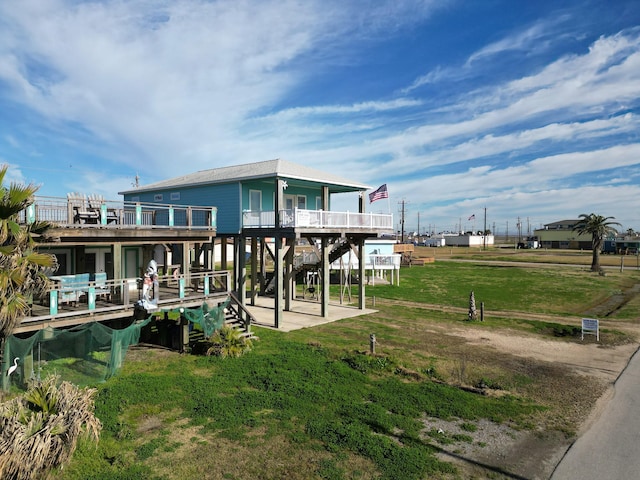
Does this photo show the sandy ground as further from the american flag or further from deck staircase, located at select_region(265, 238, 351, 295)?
deck staircase, located at select_region(265, 238, 351, 295)

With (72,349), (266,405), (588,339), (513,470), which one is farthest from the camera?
(588,339)

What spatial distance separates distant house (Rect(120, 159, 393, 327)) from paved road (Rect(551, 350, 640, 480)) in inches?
546

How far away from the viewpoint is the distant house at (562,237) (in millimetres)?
103494

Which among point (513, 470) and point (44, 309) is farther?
point (44, 309)

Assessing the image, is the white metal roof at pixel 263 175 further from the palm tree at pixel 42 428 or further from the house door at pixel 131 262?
the palm tree at pixel 42 428

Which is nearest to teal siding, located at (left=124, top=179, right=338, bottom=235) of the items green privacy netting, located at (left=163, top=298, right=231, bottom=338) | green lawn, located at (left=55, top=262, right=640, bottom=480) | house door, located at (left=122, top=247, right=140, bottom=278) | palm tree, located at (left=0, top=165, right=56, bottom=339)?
house door, located at (left=122, top=247, right=140, bottom=278)

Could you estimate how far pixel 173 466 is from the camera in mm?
8695

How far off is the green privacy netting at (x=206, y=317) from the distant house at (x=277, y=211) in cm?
491

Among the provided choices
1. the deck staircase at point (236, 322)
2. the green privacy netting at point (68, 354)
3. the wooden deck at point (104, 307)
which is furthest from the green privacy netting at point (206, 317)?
the green privacy netting at point (68, 354)

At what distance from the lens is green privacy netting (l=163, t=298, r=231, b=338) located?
52.2ft

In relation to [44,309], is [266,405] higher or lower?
lower

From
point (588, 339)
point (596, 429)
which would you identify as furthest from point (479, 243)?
point (596, 429)

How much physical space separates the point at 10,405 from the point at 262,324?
1441 centimetres

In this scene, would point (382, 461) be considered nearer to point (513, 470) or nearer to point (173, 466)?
point (513, 470)
